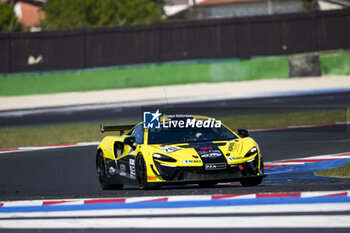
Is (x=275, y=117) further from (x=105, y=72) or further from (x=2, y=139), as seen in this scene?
(x=105, y=72)

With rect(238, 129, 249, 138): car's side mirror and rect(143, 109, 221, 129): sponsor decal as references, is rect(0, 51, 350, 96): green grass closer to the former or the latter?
rect(143, 109, 221, 129): sponsor decal

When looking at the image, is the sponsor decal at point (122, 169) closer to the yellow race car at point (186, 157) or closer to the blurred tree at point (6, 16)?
the yellow race car at point (186, 157)

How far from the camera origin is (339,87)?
26.8 meters

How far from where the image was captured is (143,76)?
28.7 m

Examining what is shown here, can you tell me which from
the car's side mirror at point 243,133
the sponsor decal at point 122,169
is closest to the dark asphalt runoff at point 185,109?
the sponsor decal at point 122,169

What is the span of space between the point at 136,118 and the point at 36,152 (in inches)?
246

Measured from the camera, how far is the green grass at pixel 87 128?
1856 centimetres

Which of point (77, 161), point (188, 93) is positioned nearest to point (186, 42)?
point (188, 93)

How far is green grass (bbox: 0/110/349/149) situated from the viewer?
731 inches

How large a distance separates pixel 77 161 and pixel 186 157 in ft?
17.0

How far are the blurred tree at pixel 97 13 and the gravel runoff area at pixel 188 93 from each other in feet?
81.5

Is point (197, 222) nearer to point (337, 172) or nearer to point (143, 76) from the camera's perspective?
point (337, 172)

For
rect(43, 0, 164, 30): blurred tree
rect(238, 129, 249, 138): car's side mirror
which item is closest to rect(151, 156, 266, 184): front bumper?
rect(238, 129, 249, 138): car's side mirror

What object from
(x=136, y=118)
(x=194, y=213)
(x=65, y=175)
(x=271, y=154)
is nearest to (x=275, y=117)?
(x=136, y=118)
